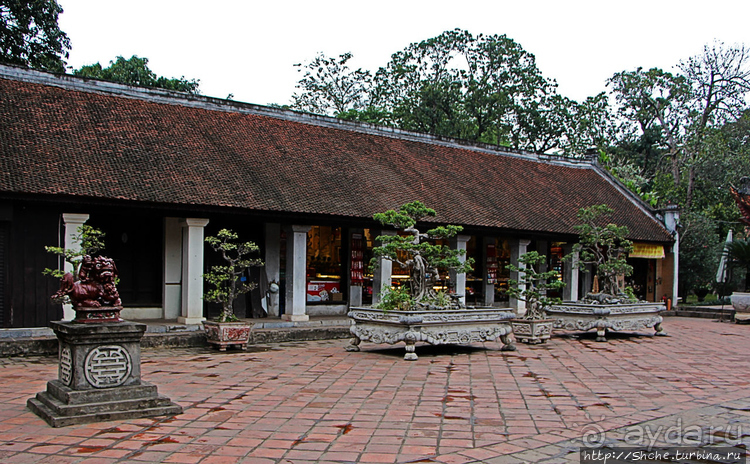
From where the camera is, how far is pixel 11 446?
5.18 metres

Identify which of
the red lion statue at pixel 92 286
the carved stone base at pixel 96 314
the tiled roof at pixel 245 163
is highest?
the tiled roof at pixel 245 163

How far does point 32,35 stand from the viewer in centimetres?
2353

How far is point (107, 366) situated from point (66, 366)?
0.40 meters

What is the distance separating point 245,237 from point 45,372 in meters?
7.00

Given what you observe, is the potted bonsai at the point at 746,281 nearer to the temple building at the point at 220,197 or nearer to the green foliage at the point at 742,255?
the green foliage at the point at 742,255

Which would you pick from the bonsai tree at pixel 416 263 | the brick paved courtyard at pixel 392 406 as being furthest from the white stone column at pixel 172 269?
the bonsai tree at pixel 416 263

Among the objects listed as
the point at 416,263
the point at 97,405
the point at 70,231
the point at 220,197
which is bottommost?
the point at 97,405

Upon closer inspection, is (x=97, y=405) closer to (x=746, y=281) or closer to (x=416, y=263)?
(x=416, y=263)

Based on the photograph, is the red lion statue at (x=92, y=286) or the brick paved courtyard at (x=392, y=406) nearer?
the brick paved courtyard at (x=392, y=406)

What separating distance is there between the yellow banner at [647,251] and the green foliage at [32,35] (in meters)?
19.8

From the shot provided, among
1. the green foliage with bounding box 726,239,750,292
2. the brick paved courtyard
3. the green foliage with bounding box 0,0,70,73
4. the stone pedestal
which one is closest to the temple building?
the green foliage with bounding box 726,239,750,292

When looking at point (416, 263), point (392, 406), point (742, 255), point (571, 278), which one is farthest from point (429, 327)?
point (742, 255)

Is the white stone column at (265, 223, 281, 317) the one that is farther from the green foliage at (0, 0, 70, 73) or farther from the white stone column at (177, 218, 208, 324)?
the green foliage at (0, 0, 70, 73)

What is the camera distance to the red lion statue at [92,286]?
6.46 meters
